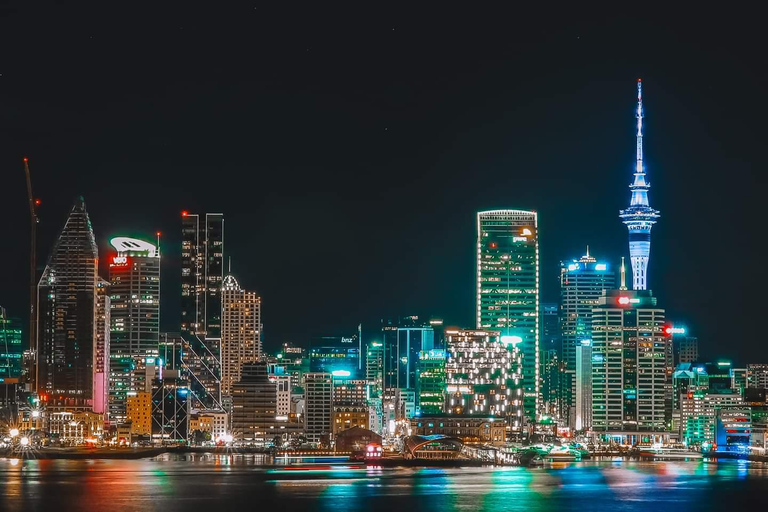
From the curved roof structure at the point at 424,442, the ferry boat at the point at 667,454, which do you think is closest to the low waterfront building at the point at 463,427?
the ferry boat at the point at 667,454

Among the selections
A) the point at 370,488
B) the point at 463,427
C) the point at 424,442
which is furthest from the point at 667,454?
the point at 370,488

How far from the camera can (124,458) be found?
168 m

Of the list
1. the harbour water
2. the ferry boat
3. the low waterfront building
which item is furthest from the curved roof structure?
the ferry boat

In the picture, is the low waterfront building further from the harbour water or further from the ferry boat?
the harbour water

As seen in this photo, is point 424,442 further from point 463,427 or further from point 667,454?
point 667,454

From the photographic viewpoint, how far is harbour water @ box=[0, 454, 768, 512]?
3563 inches

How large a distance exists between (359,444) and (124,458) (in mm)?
26018

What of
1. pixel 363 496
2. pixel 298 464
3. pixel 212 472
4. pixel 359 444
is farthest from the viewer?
pixel 359 444

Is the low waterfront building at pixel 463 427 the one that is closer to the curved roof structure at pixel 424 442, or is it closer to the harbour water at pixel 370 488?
the curved roof structure at pixel 424 442

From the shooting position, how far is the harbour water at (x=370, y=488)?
297ft

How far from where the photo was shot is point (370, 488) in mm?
105188

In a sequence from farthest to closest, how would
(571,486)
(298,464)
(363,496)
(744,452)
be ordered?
(744,452) → (298,464) → (571,486) → (363,496)

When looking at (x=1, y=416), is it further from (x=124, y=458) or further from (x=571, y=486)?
(x=571, y=486)

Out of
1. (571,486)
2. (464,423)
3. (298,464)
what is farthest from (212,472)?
(464,423)
